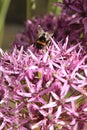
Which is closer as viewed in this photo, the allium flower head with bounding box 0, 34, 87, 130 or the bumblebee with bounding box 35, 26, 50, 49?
the allium flower head with bounding box 0, 34, 87, 130

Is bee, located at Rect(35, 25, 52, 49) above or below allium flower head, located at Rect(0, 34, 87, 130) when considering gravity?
above

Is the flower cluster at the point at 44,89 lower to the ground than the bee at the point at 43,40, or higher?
lower

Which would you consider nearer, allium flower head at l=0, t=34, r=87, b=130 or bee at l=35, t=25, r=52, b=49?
allium flower head at l=0, t=34, r=87, b=130

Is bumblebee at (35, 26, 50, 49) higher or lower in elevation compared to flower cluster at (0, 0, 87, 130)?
higher

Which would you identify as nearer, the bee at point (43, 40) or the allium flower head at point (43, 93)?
the allium flower head at point (43, 93)

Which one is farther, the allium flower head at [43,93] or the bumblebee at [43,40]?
the bumblebee at [43,40]

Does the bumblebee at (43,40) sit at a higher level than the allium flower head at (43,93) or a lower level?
higher

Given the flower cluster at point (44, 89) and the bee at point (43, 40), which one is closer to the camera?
the flower cluster at point (44, 89)

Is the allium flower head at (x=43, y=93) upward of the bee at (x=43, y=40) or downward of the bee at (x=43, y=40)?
downward
